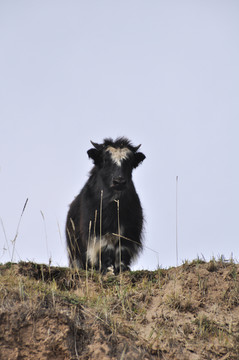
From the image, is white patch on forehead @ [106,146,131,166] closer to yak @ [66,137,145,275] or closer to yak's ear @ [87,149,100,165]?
yak @ [66,137,145,275]

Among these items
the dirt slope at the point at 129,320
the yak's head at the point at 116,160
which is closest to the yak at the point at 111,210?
the yak's head at the point at 116,160

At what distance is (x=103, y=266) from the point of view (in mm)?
9102

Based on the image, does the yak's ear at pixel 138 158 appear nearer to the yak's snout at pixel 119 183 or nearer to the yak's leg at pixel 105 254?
the yak's snout at pixel 119 183

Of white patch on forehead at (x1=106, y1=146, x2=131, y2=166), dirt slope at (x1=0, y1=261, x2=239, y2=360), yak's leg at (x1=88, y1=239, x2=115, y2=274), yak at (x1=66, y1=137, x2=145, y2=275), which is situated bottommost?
dirt slope at (x1=0, y1=261, x2=239, y2=360)

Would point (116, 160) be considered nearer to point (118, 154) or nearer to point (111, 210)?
point (118, 154)

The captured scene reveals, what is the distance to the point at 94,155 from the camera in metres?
10.2

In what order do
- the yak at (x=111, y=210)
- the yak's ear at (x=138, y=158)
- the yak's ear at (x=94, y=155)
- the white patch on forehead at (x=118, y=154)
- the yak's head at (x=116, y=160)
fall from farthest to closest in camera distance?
the yak's ear at (x=138, y=158)
the yak's ear at (x=94, y=155)
the white patch on forehead at (x=118, y=154)
the yak's head at (x=116, y=160)
the yak at (x=111, y=210)

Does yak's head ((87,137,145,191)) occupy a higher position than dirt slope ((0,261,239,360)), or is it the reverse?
yak's head ((87,137,145,191))

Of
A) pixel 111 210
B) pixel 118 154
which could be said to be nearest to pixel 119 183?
pixel 111 210

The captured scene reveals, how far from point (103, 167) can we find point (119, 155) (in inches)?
18.4

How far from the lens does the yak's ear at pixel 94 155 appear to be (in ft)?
33.2

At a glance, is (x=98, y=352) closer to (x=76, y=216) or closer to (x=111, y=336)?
(x=111, y=336)

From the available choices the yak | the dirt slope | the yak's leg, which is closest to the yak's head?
the yak

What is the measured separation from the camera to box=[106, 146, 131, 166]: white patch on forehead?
9.69 metres
